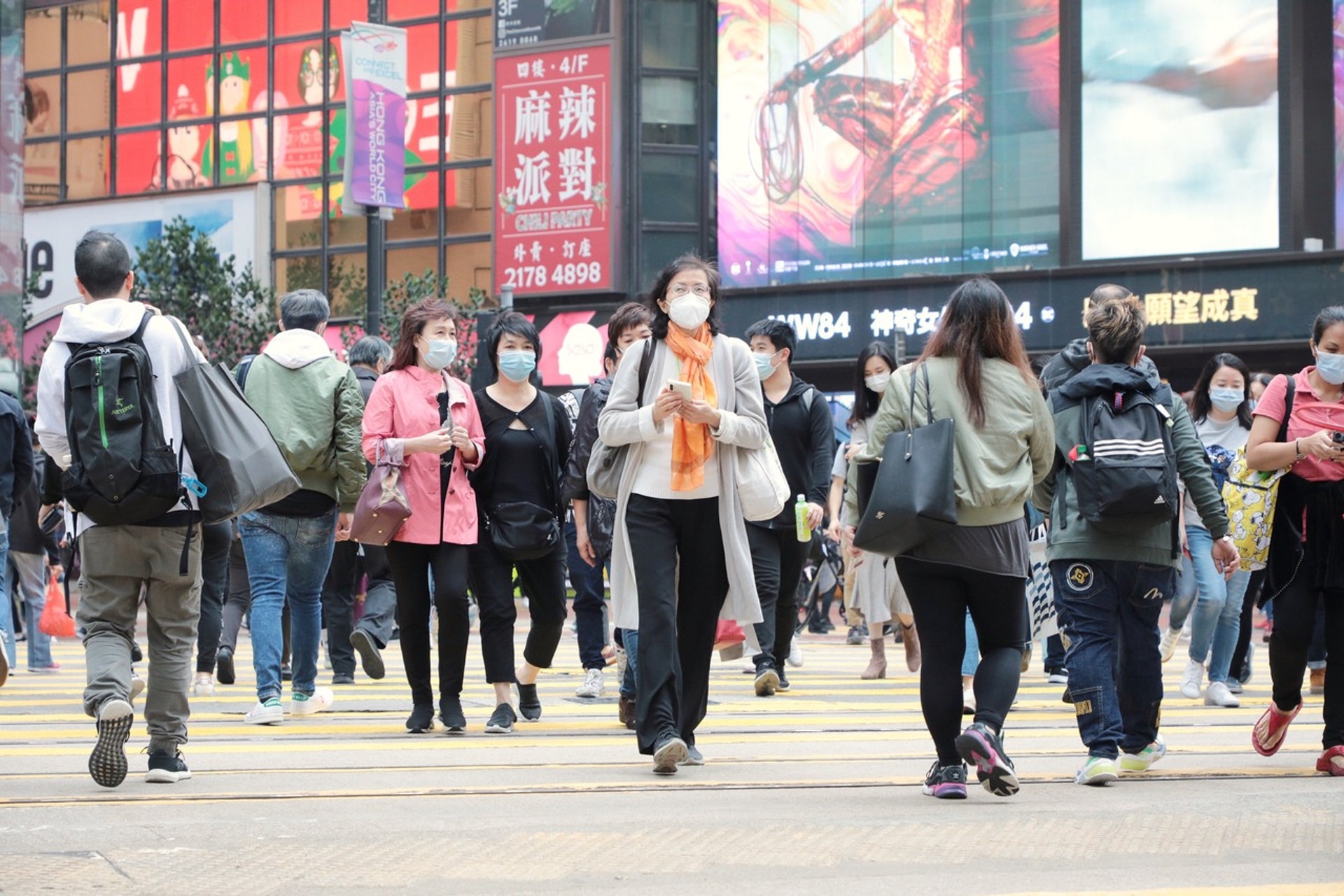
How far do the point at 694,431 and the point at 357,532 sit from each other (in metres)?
2.04

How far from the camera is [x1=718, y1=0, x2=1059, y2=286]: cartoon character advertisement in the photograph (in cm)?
3559

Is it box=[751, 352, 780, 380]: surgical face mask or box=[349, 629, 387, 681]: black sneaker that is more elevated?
box=[751, 352, 780, 380]: surgical face mask

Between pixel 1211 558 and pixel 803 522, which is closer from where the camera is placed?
pixel 803 522

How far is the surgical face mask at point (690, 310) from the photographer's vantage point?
7.55 metres

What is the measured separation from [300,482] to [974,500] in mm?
3957

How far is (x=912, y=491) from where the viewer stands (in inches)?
260

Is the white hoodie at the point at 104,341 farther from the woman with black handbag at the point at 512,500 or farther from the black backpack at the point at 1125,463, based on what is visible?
the black backpack at the point at 1125,463

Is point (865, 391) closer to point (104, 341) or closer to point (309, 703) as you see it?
point (309, 703)

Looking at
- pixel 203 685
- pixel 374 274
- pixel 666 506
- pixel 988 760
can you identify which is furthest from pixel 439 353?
pixel 374 274

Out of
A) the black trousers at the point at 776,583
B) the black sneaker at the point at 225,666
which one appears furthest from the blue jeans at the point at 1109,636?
the black sneaker at the point at 225,666

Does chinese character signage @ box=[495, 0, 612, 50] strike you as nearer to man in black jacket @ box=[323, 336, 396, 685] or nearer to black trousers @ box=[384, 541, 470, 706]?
man in black jacket @ box=[323, 336, 396, 685]

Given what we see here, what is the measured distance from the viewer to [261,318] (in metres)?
39.8

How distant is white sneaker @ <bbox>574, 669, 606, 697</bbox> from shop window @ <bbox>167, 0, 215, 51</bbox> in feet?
130

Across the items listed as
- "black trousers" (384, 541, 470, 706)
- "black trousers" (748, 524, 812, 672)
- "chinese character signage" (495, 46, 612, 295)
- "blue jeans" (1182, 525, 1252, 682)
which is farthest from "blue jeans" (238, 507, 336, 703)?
"chinese character signage" (495, 46, 612, 295)
